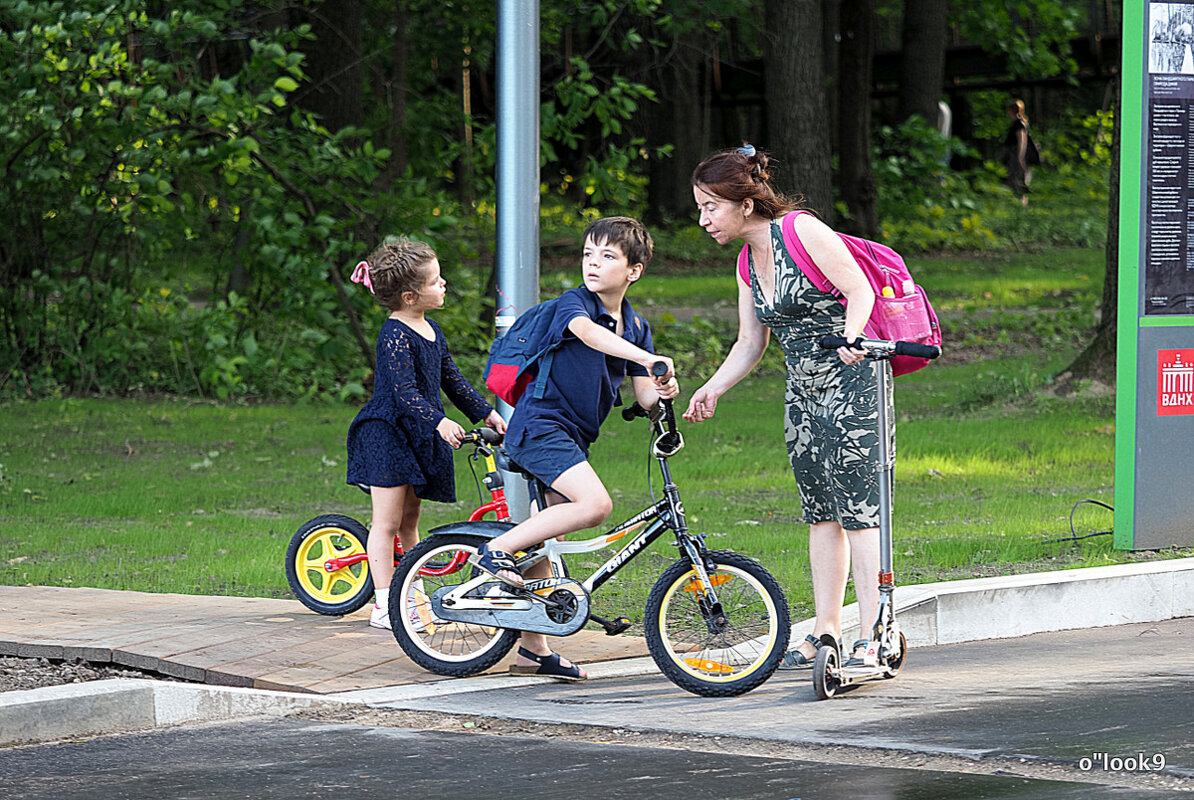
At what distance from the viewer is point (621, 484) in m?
10.5

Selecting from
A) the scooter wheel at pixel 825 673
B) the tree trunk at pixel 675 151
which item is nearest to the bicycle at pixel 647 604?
the scooter wheel at pixel 825 673

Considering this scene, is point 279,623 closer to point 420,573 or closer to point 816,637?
point 420,573

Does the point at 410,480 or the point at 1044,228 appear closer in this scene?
the point at 410,480

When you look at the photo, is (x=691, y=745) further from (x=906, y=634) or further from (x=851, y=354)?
(x=906, y=634)

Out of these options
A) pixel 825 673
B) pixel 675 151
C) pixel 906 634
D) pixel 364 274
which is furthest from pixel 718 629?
pixel 675 151

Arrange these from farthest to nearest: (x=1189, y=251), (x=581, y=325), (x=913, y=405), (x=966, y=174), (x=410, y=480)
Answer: (x=966, y=174) < (x=913, y=405) < (x=1189, y=251) < (x=410, y=480) < (x=581, y=325)

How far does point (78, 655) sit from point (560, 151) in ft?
114

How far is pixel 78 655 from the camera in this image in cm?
603

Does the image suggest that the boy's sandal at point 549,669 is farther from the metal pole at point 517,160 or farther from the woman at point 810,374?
the metal pole at point 517,160

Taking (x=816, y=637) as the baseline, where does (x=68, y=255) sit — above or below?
above

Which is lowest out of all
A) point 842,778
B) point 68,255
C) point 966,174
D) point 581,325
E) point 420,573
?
point 842,778

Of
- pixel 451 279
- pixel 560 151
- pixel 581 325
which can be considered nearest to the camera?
pixel 581 325

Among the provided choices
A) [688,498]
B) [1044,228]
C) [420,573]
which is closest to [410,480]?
[420,573]

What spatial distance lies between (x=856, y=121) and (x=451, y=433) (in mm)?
20732
